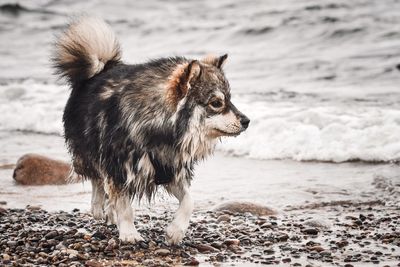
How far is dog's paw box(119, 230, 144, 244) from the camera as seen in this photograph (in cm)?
644

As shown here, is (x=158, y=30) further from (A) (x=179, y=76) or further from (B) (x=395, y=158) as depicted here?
(A) (x=179, y=76)

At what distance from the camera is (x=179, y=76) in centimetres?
604

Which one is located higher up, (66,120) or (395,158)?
(66,120)

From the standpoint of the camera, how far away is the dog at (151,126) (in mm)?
6059

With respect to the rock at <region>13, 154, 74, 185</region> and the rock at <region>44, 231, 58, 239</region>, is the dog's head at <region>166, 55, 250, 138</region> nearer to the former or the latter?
the rock at <region>44, 231, 58, 239</region>

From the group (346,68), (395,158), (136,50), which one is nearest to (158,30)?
(136,50)

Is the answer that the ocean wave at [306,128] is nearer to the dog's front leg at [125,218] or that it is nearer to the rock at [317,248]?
the rock at [317,248]

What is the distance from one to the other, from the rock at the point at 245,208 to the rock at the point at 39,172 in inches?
97.4

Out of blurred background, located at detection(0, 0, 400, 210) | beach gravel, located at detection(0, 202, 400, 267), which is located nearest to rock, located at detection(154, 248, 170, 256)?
beach gravel, located at detection(0, 202, 400, 267)

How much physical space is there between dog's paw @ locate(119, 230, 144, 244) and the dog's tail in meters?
1.59

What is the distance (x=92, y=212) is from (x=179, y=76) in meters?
2.11

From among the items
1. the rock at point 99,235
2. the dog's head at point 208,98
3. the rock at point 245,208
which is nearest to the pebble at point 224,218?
the rock at point 245,208

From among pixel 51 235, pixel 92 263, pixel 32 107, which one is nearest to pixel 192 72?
pixel 92 263

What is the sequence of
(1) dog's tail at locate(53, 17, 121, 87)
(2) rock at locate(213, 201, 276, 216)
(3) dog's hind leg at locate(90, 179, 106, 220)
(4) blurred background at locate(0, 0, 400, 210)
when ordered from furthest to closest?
(4) blurred background at locate(0, 0, 400, 210), (2) rock at locate(213, 201, 276, 216), (3) dog's hind leg at locate(90, 179, 106, 220), (1) dog's tail at locate(53, 17, 121, 87)
